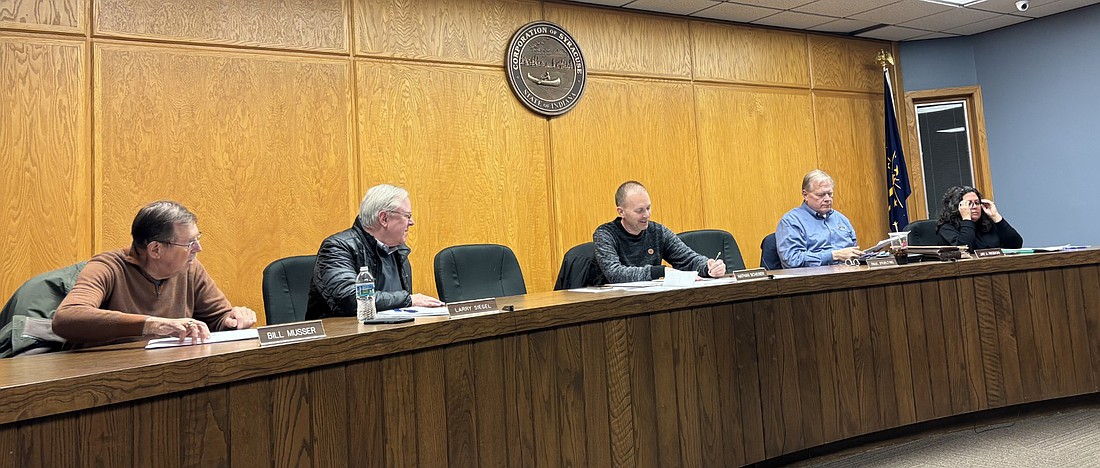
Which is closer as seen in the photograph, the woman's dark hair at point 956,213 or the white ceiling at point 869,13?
the woman's dark hair at point 956,213

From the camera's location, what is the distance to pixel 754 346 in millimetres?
2449

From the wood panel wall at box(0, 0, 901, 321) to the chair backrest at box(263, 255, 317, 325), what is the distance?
3.38 feet

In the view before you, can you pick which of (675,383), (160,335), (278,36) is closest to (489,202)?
(278,36)

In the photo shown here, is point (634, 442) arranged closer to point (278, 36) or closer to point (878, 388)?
point (878, 388)

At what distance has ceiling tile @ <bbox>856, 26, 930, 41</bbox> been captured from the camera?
5.86m

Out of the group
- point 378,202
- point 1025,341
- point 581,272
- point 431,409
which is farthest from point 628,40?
point 431,409

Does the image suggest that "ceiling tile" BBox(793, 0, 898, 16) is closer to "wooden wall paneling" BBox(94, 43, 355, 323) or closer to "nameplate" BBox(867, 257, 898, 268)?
"nameplate" BBox(867, 257, 898, 268)

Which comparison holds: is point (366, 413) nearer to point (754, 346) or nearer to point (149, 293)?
point (149, 293)

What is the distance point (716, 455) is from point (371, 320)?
1171 millimetres

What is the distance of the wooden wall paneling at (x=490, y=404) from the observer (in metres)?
1.85

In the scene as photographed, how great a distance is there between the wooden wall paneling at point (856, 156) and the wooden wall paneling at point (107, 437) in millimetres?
5464

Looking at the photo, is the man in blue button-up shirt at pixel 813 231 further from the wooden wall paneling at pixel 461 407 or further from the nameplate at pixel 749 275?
the wooden wall paneling at pixel 461 407

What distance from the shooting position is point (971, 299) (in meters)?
2.91

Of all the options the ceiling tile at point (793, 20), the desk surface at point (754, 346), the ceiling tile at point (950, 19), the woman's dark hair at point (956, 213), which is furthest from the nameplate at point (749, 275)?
the ceiling tile at point (950, 19)
